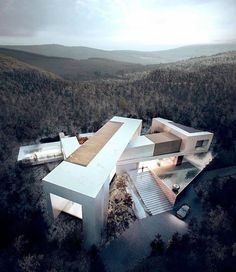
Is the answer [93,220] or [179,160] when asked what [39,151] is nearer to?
[93,220]

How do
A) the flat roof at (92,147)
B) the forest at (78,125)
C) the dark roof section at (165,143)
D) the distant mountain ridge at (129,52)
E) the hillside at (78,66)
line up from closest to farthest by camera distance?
1. the forest at (78,125)
2. the flat roof at (92,147)
3. the dark roof section at (165,143)
4. the distant mountain ridge at (129,52)
5. the hillside at (78,66)

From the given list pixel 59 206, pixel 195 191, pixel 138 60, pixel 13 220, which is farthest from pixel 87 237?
pixel 138 60

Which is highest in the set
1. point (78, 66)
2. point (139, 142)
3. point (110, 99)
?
point (78, 66)

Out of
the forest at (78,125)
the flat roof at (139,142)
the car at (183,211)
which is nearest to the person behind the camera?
the forest at (78,125)

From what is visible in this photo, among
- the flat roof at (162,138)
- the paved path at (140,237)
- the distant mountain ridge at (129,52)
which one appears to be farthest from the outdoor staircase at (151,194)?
the distant mountain ridge at (129,52)

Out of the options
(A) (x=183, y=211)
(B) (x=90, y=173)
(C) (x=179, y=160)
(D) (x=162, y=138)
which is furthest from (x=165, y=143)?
(B) (x=90, y=173)

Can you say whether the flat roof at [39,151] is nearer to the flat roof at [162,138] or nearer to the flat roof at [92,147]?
the flat roof at [92,147]
